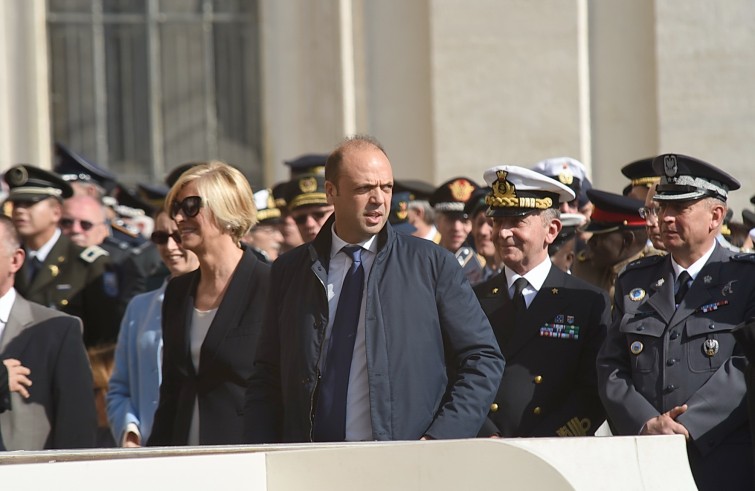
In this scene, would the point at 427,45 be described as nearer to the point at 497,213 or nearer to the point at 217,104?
the point at 217,104

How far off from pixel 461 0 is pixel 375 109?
1196 mm

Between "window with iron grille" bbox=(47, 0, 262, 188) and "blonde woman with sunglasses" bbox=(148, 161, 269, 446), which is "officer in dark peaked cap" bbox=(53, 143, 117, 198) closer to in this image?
"window with iron grille" bbox=(47, 0, 262, 188)

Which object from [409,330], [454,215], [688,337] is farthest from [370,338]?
[454,215]

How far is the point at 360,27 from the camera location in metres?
12.3

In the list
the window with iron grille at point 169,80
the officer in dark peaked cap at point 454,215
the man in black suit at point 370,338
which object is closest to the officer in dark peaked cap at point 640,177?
the officer in dark peaked cap at point 454,215

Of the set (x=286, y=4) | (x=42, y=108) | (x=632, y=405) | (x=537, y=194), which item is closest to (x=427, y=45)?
(x=286, y=4)

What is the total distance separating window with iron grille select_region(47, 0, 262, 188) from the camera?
13.6 metres

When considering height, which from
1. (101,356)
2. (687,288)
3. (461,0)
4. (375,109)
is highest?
(461,0)

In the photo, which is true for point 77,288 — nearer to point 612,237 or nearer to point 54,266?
point 54,266

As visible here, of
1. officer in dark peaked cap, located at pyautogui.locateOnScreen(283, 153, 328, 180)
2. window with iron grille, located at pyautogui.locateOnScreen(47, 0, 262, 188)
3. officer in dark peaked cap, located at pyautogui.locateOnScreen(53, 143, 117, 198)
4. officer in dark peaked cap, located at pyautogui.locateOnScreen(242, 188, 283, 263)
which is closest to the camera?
officer in dark peaked cap, located at pyautogui.locateOnScreen(283, 153, 328, 180)

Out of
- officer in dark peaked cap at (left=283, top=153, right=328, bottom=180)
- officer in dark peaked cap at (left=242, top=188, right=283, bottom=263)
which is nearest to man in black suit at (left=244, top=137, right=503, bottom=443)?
officer in dark peaked cap at (left=283, top=153, right=328, bottom=180)

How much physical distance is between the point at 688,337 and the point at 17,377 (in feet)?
8.95

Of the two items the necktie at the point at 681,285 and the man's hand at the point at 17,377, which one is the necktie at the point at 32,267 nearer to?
the man's hand at the point at 17,377

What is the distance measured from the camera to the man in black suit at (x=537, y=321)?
5680 mm
